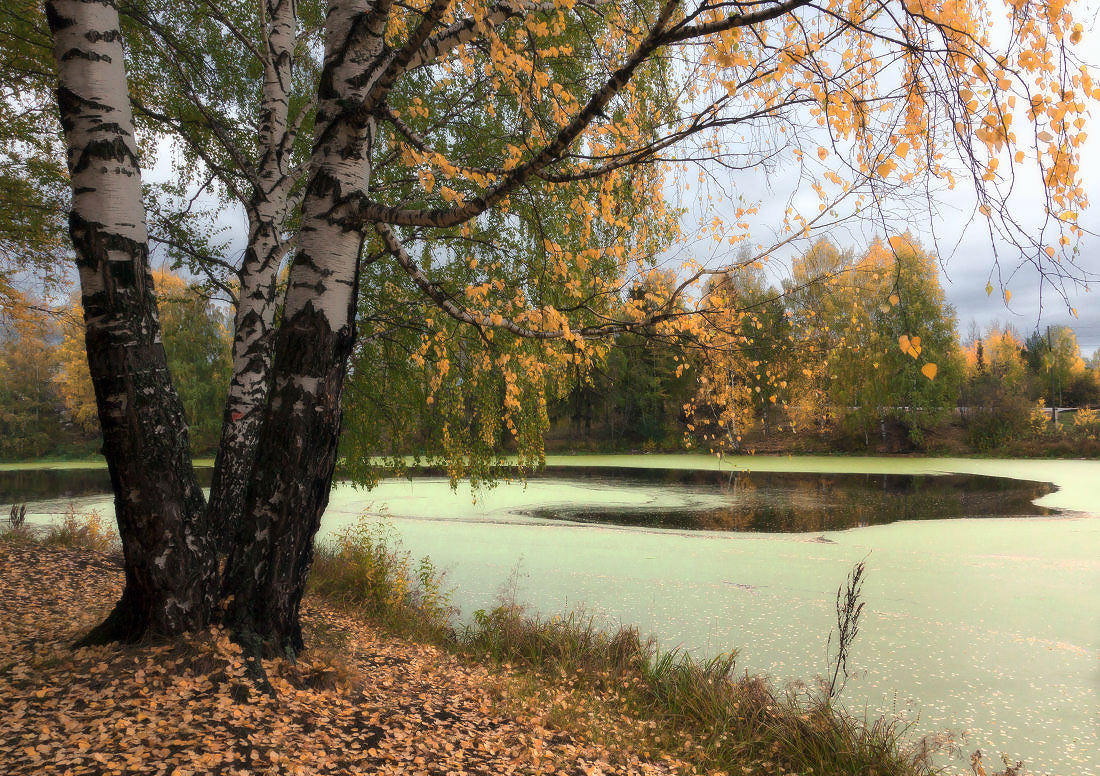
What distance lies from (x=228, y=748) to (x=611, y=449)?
86.6ft

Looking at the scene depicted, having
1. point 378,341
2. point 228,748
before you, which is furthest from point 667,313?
point 378,341

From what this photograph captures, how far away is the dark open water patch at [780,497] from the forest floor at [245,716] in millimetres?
6551

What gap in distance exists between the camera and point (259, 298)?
4.11 meters

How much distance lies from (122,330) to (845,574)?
6463 mm

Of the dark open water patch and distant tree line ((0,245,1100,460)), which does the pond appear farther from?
distant tree line ((0,245,1100,460))

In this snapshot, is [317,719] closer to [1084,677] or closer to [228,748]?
[228,748]

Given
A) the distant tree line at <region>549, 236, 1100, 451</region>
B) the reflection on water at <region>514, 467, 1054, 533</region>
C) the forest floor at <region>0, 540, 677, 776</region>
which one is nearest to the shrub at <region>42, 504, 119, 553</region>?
the forest floor at <region>0, 540, 677, 776</region>

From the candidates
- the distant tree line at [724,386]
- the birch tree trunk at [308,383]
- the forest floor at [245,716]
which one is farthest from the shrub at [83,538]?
the birch tree trunk at [308,383]

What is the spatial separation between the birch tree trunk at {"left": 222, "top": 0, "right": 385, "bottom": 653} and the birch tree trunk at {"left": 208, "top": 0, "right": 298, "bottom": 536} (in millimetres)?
1254

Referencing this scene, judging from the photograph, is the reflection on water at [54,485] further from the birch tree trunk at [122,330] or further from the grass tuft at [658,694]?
the birch tree trunk at [122,330]

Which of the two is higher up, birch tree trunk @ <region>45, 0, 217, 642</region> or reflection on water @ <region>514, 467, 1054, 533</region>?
birch tree trunk @ <region>45, 0, 217, 642</region>

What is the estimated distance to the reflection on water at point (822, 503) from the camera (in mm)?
9758

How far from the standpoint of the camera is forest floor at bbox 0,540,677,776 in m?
2.00

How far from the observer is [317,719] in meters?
2.40
